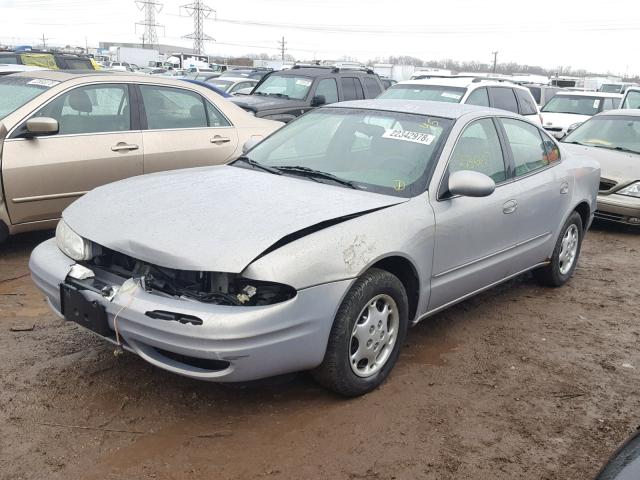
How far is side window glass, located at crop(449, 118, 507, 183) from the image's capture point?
13.7 ft

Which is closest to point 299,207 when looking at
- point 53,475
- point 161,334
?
point 161,334

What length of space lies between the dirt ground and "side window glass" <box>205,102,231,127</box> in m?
2.84

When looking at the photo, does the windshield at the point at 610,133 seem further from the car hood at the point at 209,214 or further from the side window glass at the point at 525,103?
the car hood at the point at 209,214

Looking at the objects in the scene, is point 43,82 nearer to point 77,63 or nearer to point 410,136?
point 410,136

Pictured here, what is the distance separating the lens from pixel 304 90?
11406 mm

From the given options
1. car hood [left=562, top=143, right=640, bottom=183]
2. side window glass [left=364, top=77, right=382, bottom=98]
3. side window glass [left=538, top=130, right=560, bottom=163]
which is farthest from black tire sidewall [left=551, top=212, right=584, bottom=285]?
side window glass [left=364, top=77, right=382, bottom=98]

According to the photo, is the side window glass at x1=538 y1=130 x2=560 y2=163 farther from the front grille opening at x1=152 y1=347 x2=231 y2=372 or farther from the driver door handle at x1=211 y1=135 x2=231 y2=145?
the front grille opening at x1=152 y1=347 x2=231 y2=372

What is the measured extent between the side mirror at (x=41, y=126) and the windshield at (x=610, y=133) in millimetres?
6884

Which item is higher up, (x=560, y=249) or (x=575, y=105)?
(x=575, y=105)

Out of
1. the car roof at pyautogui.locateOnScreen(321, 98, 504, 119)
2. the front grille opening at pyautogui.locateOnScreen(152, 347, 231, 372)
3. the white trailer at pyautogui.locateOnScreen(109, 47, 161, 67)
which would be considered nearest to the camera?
the front grille opening at pyautogui.locateOnScreen(152, 347, 231, 372)

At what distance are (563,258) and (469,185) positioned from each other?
232cm

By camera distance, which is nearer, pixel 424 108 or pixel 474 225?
pixel 474 225

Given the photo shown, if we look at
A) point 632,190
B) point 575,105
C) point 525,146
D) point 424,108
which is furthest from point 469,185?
point 575,105

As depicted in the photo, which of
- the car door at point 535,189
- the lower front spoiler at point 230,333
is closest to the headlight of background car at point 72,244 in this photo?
the lower front spoiler at point 230,333
